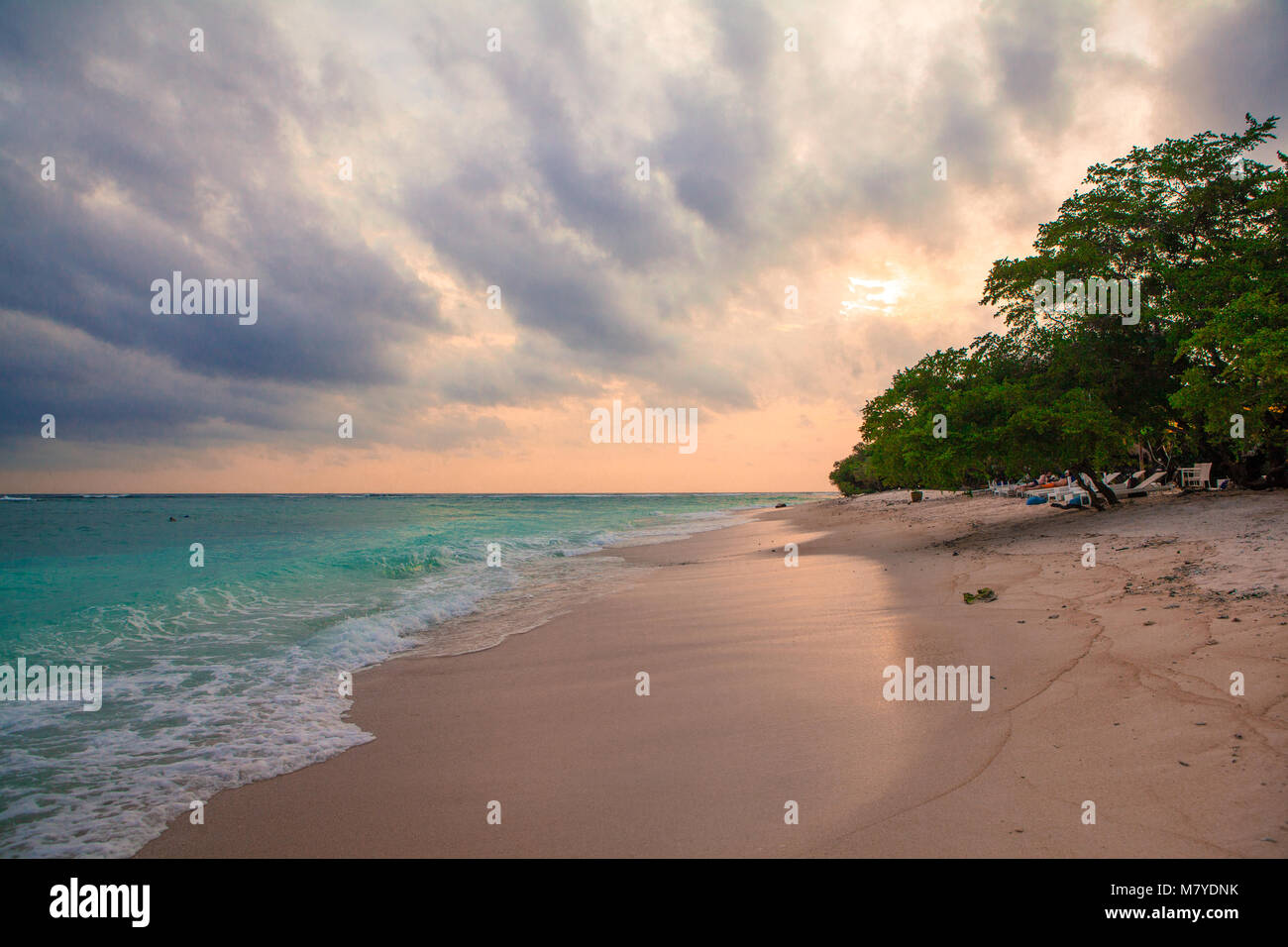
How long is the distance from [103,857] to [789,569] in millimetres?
14965

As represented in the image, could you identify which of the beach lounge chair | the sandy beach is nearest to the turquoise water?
the sandy beach

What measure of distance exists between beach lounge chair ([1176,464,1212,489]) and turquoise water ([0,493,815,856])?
2325 cm

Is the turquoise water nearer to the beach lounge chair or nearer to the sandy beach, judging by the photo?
the sandy beach

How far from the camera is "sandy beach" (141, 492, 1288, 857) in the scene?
144 inches

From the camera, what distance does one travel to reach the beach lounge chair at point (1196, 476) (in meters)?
22.2

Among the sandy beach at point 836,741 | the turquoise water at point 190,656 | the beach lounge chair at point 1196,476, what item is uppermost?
the beach lounge chair at point 1196,476

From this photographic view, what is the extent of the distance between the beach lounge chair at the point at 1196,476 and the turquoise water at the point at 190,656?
76.3 ft

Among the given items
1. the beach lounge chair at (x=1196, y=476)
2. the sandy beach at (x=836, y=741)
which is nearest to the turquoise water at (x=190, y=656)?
the sandy beach at (x=836, y=741)

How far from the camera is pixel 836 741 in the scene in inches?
199

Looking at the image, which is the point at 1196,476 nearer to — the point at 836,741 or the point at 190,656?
the point at 836,741

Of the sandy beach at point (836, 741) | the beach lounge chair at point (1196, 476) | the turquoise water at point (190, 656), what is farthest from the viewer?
the beach lounge chair at point (1196, 476)

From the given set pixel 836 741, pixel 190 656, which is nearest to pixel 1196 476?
pixel 836 741

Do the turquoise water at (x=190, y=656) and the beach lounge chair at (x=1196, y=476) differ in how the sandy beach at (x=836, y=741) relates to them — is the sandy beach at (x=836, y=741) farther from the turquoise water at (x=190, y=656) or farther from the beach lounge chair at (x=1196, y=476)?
the beach lounge chair at (x=1196, y=476)

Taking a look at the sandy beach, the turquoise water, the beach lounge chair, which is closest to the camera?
the sandy beach
